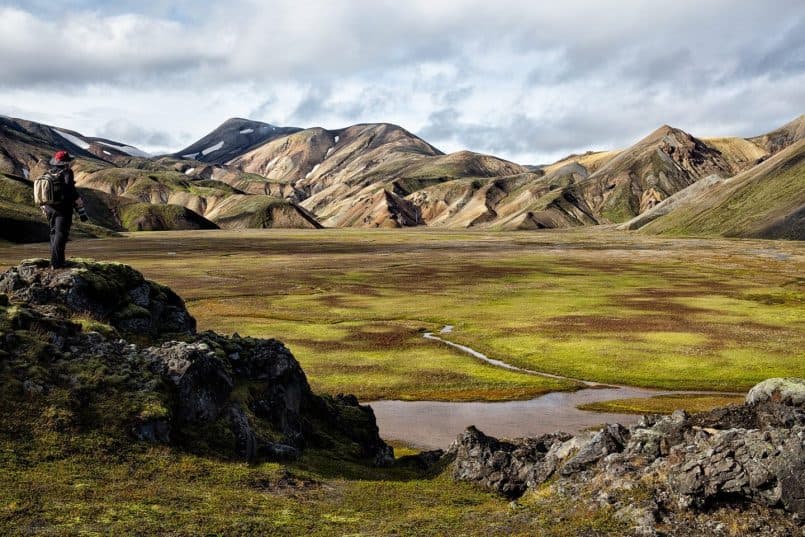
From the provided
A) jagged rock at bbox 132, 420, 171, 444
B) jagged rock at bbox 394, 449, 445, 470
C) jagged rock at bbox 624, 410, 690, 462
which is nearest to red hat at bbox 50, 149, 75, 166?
jagged rock at bbox 132, 420, 171, 444

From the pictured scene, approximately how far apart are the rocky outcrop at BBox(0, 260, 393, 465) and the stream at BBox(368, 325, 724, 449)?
9657 mm

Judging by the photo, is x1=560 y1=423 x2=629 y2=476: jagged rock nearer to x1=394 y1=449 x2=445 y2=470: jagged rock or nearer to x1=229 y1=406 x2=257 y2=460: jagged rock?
x1=394 y1=449 x2=445 y2=470: jagged rock

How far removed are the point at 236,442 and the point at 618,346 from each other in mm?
53277

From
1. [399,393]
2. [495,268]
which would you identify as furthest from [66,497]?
[495,268]

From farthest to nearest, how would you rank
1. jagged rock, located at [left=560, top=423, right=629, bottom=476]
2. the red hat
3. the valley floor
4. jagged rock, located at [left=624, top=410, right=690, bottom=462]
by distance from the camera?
the red hat, jagged rock, located at [left=560, top=423, right=629, bottom=476], jagged rock, located at [left=624, top=410, right=690, bottom=462], the valley floor

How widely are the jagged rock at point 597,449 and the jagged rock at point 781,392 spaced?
8370mm

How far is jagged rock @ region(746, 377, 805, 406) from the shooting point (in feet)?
87.9

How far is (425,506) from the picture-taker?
21.4 metres

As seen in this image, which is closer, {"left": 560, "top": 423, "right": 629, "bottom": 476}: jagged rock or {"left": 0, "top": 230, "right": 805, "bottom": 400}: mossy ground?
{"left": 560, "top": 423, "right": 629, "bottom": 476}: jagged rock

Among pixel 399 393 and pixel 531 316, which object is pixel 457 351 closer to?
pixel 399 393

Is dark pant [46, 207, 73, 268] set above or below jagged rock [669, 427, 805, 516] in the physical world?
above

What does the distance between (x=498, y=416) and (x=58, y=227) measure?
3193 cm

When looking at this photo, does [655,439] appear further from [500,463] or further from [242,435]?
[242,435]

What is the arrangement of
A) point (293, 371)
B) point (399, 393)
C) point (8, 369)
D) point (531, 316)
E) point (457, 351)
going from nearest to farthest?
point (8, 369) < point (293, 371) < point (399, 393) < point (457, 351) < point (531, 316)
